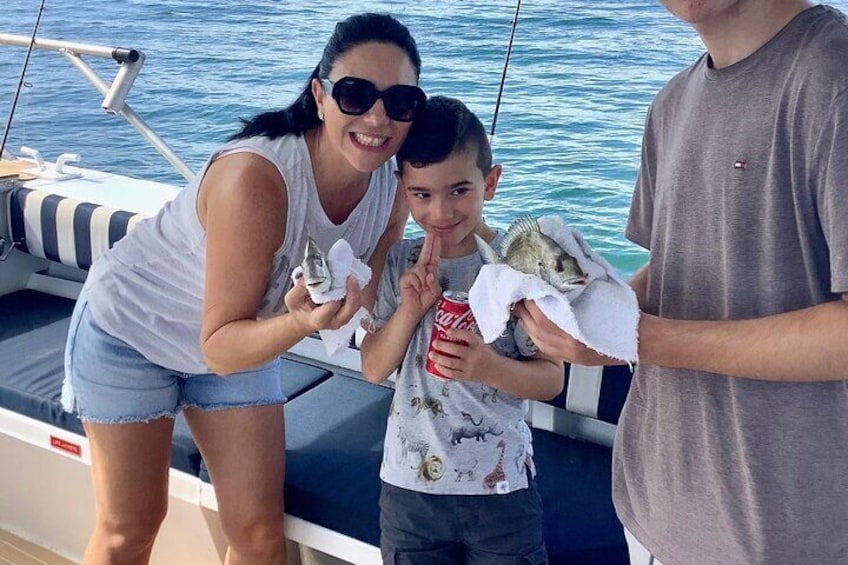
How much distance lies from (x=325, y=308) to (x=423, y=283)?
200 millimetres

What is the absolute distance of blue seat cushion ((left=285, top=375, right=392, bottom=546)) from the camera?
2236 mm

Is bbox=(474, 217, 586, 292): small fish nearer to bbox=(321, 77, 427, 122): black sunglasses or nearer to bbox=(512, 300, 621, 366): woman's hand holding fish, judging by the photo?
bbox=(512, 300, 621, 366): woman's hand holding fish

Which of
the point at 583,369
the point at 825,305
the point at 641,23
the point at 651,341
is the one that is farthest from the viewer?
the point at 641,23

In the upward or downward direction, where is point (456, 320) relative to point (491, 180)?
downward

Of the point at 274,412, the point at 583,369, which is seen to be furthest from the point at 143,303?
the point at 583,369

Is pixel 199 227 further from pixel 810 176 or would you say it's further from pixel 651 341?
pixel 810 176

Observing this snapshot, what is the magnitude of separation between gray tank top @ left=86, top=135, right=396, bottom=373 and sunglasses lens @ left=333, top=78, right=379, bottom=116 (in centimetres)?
29

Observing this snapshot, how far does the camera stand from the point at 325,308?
1501 mm

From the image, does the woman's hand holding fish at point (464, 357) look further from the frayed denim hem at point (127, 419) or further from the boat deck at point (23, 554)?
the boat deck at point (23, 554)

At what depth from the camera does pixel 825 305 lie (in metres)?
1.03

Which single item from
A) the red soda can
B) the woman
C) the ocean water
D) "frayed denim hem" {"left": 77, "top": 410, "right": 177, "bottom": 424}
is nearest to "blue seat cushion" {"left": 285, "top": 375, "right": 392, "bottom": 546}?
the woman

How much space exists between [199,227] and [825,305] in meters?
1.31

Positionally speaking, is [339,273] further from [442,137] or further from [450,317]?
[442,137]

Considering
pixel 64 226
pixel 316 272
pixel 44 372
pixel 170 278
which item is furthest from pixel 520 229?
pixel 64 226
